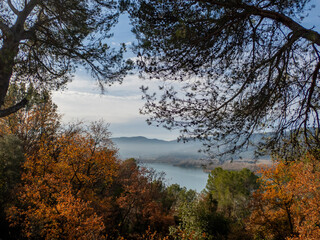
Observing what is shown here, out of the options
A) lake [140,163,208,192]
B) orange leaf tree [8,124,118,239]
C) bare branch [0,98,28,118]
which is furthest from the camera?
lake [140,163,208,192]

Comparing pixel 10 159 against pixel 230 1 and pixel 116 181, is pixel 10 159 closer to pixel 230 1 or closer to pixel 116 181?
pixel 116 181

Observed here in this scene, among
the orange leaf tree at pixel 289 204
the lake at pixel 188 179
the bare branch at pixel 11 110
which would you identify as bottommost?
the lake at pixel 188 179

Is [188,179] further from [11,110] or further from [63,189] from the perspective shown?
[11,110]

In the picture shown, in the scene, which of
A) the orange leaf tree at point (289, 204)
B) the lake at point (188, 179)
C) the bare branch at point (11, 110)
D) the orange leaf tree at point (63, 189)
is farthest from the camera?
the lake at point (188, 179)

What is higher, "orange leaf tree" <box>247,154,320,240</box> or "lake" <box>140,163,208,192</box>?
"orange leaf tree" <box>247,154,320,240</box>

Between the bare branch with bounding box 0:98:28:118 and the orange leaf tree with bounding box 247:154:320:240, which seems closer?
the bare branch with bounding box 0:98:28:118

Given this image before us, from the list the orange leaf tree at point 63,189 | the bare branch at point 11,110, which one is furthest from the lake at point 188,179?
the bare branch at point 11,110

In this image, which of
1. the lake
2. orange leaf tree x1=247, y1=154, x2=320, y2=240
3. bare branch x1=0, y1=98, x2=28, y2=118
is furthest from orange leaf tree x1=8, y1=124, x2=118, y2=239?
the lake

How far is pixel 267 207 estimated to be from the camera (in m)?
13.7

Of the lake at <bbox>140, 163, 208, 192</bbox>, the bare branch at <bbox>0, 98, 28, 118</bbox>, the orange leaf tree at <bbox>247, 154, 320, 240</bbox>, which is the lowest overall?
the lake at <bbox>140, 163, 208, 192</bbox>

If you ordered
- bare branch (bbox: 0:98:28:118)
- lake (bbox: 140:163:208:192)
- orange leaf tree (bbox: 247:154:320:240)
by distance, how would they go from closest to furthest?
1. bare branch (bbox: 0:98:28:118)
2. orange leaf tree (bbox: 247:154:320:240)
3. lake (bbox: 140:163:208:192)

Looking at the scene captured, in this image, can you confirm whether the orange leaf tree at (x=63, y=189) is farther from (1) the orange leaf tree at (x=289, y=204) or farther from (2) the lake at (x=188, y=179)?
(2) the lake at (x=188, y=179)

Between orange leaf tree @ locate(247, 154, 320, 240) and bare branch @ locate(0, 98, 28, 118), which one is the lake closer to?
orange leaf tree @ locate(247, 154, 320, 240)

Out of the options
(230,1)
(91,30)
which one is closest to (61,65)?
(91,30)
